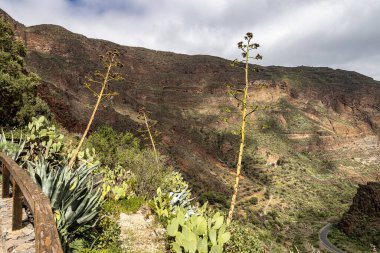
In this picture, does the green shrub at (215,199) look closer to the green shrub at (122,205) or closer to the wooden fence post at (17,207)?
the green shrub at (122,205)

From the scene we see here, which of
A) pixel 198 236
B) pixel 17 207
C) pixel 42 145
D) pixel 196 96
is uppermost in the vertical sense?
pixel 196 96

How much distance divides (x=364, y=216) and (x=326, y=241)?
41.9 feet

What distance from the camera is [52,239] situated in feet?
6.55

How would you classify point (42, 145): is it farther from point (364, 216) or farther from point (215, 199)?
point (364, 216)

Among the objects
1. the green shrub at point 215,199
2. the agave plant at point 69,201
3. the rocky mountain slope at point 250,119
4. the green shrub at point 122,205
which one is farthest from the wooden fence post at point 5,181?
the green shrub at point 215,199

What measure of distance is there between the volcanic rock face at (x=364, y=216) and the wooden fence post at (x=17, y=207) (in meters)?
58.0

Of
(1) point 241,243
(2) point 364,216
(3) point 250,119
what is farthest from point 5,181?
(3) point 250,119

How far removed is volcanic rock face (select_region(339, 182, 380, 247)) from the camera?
178ft

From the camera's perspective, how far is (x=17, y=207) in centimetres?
411

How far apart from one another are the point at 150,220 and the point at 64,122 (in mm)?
25393

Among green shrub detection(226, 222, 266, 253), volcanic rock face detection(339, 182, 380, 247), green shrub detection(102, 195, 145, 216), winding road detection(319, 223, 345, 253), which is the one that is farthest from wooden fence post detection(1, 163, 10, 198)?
volcanic rock face detection(339, 182, 380, 247)

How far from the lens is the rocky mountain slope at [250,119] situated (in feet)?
169

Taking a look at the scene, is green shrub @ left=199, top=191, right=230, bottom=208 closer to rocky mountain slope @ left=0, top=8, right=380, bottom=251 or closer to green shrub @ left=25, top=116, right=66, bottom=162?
rocky mountain slope @ left=0, top=8, right=380, bottom=251

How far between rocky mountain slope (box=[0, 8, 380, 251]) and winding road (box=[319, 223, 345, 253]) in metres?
1.27
